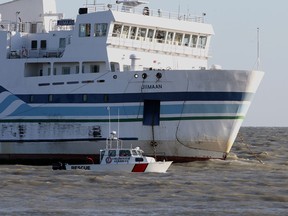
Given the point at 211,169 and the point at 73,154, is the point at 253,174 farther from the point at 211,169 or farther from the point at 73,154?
the point at 73,154

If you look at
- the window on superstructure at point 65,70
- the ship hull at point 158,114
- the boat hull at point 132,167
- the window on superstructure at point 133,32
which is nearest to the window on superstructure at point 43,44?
the window on superstructure at point 65,70

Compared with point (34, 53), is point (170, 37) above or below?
above

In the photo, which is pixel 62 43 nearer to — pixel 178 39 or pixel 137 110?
pixel 178 39

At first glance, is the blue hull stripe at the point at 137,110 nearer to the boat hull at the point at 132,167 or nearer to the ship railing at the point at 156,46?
the boat hull at the point at 132,167

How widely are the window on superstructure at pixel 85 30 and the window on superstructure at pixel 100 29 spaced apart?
47 cm

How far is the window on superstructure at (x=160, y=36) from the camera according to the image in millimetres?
54938

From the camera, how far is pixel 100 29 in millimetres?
53094

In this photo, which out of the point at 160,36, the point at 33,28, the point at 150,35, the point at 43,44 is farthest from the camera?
the point at 33,28

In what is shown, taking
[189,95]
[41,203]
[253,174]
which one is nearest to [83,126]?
[189,95]

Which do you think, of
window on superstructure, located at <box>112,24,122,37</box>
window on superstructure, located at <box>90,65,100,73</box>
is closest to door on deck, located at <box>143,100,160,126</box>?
window on superstructure, located at <box>90,65,100,73</box>

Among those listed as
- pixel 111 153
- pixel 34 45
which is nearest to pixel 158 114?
pixel 111 153

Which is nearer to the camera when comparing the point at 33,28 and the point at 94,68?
the point at 94,68

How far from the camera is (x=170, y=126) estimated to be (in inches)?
1986

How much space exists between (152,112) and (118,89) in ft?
6.36
